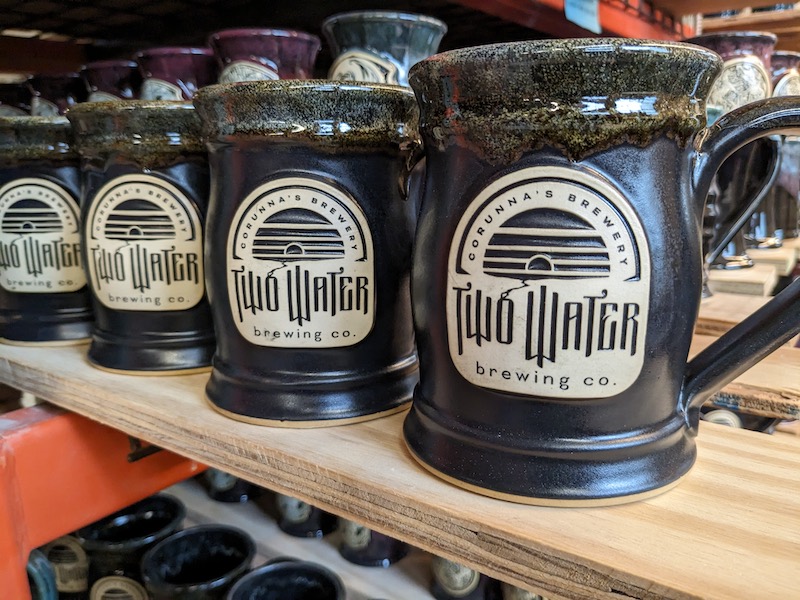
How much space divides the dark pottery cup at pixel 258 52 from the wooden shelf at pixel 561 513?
1.09 feet

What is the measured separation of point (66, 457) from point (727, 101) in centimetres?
108

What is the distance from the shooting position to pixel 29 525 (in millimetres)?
665

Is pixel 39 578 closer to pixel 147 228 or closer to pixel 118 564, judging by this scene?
pixel 118 564

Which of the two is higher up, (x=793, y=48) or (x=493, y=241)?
(x=793, y=48)

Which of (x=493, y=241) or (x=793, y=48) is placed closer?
(x=493, y=241)

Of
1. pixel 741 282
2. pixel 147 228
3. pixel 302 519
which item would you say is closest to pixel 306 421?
pixel 147 228

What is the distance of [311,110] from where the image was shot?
A: 48cm

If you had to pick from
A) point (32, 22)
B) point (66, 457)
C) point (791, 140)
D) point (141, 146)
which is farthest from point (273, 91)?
point (791, 140)

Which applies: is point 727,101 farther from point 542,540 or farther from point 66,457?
point 66,457

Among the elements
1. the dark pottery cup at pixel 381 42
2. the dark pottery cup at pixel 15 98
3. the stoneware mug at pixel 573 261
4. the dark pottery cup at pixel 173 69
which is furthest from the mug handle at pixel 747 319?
the dark pottery cup at pixel 15 98

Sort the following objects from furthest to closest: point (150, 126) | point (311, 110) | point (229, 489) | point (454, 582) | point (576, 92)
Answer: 1. point (229, 489)
2. point (454, 582)
3. point (150, 126)
4. point (311, 110)
5. point (576, 92)

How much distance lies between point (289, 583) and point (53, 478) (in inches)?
10.6

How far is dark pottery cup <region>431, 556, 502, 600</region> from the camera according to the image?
0.71 metres

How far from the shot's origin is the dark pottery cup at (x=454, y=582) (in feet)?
2.33
